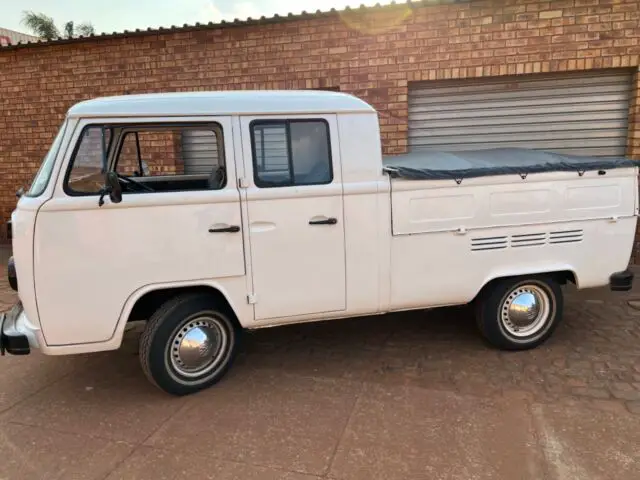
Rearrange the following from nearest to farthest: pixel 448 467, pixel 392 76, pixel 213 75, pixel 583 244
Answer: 1. pixel 448 467
2. pixel 583 244
3. pixel 392 76
4. pixel 213 75

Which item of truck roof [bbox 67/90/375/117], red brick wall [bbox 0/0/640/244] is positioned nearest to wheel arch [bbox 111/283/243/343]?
truck roof [bbox 67/90/375/117]

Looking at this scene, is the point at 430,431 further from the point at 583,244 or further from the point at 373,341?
the point at 583,244

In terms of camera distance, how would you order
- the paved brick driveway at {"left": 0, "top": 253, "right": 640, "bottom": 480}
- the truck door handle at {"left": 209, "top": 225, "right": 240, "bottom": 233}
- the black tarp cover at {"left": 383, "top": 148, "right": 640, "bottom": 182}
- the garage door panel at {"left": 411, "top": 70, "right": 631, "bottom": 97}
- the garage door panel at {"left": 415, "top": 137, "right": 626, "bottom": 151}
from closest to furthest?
the paved brick driveway at {"left": 0, "top": 253, "right": 640, "bottom": 480}, the truck door handle at {"left": 209, "top": 225, "right": 240, "bottom": 233}, the black tarp cover at {"left": 383, "top": 148, "right": 640, "bottom": 182}, the garage door panel at {"left": 411, "top": 70, "right": 631, "bottom": 97}, the garage door panel at {"left": 415, "top": 137, "right": 626, "bottom": 151}

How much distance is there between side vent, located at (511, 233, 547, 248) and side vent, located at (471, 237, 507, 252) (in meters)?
0.09

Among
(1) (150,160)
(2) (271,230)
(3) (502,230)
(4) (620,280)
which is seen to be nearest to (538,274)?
(3) (502,230)

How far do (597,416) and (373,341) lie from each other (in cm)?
200

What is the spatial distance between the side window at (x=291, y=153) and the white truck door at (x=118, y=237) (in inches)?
8.6

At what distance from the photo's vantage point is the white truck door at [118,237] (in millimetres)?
3389

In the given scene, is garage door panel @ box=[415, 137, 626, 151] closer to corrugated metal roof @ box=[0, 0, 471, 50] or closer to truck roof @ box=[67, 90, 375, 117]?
corrugated metal roof @ box=[0, 0, 471, 50]

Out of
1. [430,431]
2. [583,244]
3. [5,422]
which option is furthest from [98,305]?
[583,244]

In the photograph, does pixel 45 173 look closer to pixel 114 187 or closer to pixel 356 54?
pixel 114 187

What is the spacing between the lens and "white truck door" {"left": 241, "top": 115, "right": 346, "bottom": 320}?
12.2 ft

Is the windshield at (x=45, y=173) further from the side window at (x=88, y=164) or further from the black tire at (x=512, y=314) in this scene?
the black tire at (x=512, y=314)

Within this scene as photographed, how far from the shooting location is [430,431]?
3305 millimetres
